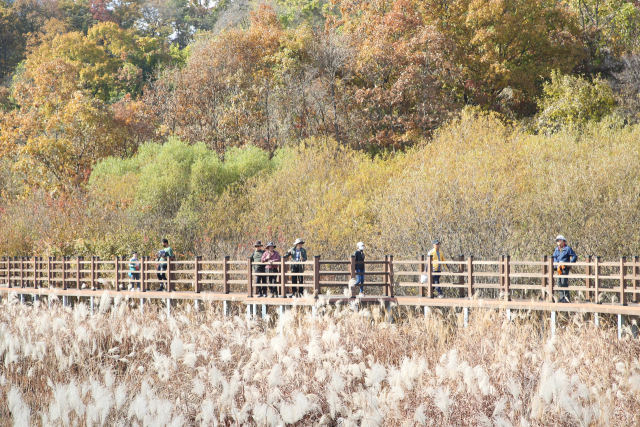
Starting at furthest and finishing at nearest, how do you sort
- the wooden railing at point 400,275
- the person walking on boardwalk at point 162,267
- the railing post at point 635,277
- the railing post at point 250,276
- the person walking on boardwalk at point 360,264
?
the person walking on boardwalk at point 162,267, the railing post at point 250,276, the person walking on boardwalk at point 360,264, the wooden railing at point 400,275, the railing post at point 635,277

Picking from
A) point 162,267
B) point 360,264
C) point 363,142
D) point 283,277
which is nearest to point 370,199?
point 363,142

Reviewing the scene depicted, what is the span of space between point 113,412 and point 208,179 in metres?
25.4

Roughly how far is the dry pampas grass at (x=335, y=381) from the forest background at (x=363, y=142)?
41.5 feet

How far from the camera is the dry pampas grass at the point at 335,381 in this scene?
562cm

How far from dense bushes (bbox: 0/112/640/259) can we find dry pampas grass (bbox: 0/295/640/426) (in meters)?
12.1

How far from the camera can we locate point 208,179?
3173cm

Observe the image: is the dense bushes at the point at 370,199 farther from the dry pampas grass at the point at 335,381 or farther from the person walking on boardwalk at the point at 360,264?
the dry pampas grass at the point at 335,381

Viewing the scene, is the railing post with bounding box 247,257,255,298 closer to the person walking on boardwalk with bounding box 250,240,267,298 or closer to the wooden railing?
the wooden railing

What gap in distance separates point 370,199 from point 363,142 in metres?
8.15

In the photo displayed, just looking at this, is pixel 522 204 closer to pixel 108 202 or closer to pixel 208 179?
pixel 208 179

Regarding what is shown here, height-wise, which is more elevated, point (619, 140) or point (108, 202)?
point (619, 140)

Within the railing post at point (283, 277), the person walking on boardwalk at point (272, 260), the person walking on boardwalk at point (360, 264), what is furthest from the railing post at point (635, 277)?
the person walking on boardwalk at point (272, 260)

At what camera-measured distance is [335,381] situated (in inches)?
234

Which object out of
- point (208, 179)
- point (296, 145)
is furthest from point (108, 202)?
point (296, 145)
